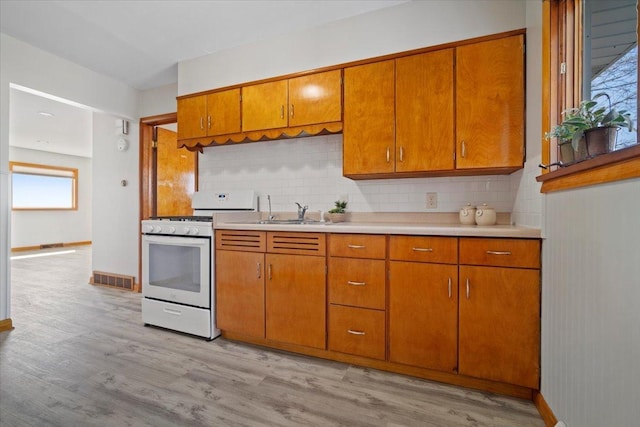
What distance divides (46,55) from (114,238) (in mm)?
2211

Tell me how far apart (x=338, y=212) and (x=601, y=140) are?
1689 millimetres

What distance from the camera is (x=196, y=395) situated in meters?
1.66

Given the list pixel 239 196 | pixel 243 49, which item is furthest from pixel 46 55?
pixel 239 196

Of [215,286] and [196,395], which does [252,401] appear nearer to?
[196,395]

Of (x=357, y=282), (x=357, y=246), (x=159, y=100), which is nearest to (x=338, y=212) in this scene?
(x=357, y=246)

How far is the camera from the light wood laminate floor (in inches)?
57.9

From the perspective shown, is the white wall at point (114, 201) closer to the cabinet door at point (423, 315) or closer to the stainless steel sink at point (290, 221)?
the stainless steel sink at point (290, 221)

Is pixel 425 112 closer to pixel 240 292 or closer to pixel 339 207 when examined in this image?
pixel 339 207

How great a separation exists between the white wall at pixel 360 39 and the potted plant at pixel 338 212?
1183mm

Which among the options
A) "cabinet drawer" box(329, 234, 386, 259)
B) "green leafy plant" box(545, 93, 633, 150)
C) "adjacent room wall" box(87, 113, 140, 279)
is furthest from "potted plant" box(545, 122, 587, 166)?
"adjacent room wall" box(87, 113, 140, 279)

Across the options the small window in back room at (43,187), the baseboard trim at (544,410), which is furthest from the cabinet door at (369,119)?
the small window in back room at (43,187)

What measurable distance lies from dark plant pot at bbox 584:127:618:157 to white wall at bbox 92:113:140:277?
4388 millimetres

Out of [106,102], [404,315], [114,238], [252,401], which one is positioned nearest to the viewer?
[252,401]

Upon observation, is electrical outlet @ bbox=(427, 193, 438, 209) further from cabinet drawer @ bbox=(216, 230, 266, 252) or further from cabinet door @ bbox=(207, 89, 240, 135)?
cabinet door @ bbox=(207, 89, 240, 135)
